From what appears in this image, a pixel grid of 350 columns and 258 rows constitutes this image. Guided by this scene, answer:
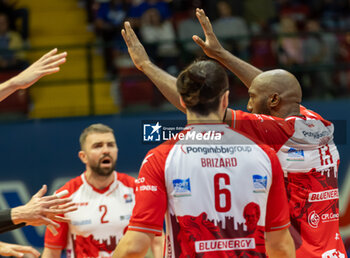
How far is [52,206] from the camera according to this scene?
4.72m

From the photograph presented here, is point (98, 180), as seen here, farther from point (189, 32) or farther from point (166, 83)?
point (189, 32)

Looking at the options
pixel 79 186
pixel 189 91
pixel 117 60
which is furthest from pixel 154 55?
pixel 189 91

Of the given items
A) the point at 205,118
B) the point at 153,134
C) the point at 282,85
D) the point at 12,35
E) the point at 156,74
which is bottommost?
the point at 153,134

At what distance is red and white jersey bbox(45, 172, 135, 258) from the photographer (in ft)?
20.0

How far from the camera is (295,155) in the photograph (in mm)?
4270

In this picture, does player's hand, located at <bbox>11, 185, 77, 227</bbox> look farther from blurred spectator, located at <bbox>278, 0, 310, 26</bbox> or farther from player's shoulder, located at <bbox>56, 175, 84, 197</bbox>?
blurred spectator, located at <bbox>278, 0, 310, 26</bbox>

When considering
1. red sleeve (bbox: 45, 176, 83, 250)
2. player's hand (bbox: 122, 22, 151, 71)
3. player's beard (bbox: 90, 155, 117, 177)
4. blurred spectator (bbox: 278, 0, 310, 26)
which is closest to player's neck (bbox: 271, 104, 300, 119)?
player's hand (bbox: 122, 22, 151, 71)

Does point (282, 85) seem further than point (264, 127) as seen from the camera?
Yes

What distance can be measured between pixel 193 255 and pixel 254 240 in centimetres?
36

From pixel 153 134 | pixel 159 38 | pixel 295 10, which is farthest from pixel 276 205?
pixel 295 10

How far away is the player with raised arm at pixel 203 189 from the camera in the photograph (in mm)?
3340

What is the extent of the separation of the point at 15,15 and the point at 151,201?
8378 mm

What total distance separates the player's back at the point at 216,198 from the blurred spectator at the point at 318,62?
22.0 ft

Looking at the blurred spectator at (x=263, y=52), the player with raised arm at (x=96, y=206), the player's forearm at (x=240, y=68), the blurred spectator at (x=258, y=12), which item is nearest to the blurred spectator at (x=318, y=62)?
the blurred spectator at (x=263, y=52)
